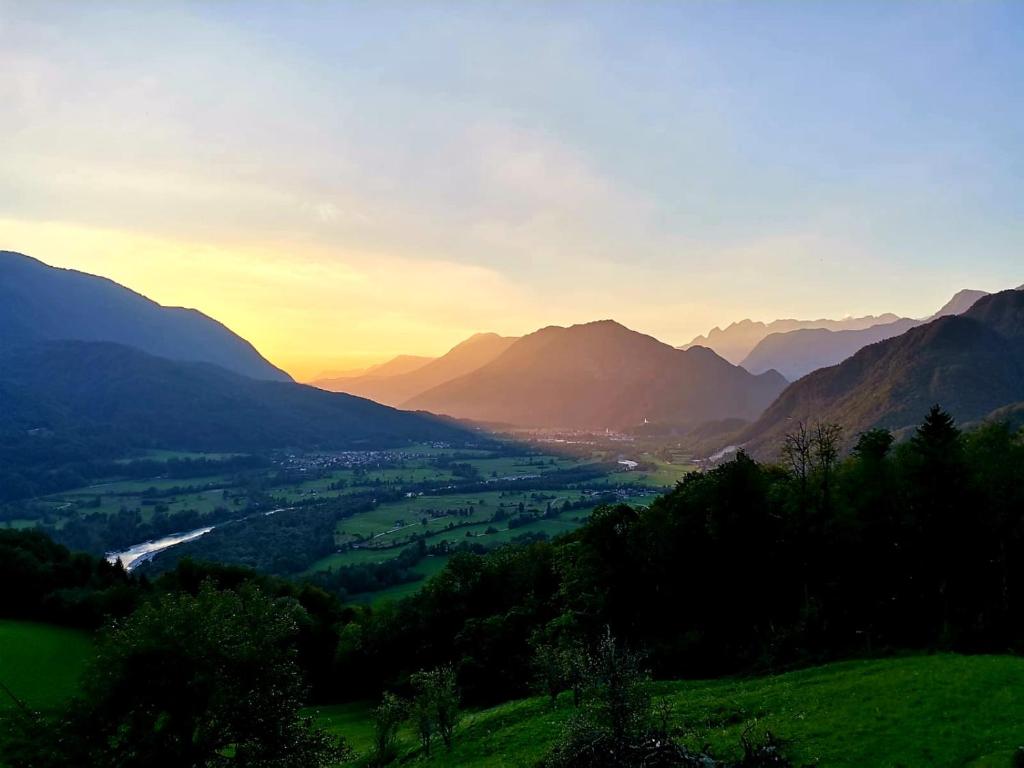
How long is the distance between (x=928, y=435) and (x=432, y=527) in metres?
159

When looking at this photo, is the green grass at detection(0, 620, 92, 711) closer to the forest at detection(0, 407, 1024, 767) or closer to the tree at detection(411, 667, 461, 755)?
the forest at detection(0, 407, 1024, 767)

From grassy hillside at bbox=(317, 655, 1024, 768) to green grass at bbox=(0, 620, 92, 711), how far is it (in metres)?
43.7

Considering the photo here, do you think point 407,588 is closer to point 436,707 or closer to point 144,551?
point 436,707

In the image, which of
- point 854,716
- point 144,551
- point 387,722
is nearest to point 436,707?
point 387,722

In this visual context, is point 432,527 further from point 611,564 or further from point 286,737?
point 286,737

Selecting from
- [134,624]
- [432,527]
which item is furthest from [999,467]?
[432,527]

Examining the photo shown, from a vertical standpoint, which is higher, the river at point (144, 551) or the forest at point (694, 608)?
the forest at point (694, 608)

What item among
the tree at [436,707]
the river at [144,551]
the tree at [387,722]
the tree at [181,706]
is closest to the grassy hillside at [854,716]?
the tree at [436,707]

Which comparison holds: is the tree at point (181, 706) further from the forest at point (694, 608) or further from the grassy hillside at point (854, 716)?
the grassy hillside at point (854, 716)

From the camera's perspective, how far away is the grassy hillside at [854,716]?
24.7m

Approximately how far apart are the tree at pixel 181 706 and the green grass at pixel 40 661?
36.9m

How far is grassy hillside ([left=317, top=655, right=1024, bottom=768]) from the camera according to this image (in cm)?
Result: 2469

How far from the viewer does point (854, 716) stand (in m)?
28.6

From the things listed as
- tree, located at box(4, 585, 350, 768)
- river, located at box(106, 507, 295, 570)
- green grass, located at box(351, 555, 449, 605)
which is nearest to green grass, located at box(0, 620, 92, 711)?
tree, located at box(4, 585, 350, 768)
